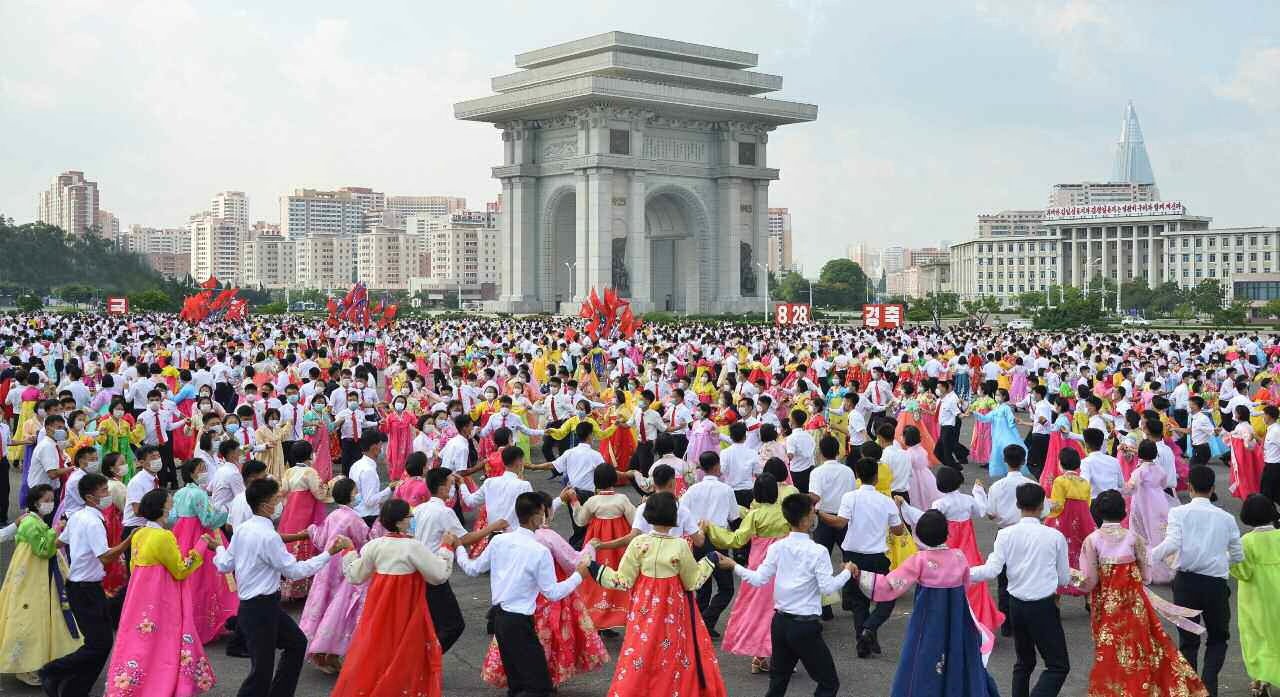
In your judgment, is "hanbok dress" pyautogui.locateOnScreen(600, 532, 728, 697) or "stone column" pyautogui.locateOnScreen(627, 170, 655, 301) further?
"stone column" pyautogui.locateOnScreen(627, 170, 655, 301)

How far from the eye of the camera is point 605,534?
8844 millimetres

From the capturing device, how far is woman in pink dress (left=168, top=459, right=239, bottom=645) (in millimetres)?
8750

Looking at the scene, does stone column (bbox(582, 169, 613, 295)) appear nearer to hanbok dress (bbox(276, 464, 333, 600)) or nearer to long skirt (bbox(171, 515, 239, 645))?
hanbok dress (bbox(276, 464, 333, 600))

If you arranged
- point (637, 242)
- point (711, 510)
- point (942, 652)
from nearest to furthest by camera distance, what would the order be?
1. point (942, 652)
2. point (711, 510)
3. point (637, 242)

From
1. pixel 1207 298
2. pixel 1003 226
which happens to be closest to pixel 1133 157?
pixel 1003 226

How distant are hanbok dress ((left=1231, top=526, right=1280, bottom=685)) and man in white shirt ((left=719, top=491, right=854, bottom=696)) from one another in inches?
104

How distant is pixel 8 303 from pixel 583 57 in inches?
1692

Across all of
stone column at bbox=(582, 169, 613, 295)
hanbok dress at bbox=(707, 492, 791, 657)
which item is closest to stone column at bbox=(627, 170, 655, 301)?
stone column at bbox=(582, 169, 613, 295)

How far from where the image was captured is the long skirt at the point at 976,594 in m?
8.73

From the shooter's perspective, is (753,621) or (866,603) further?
(866,603)

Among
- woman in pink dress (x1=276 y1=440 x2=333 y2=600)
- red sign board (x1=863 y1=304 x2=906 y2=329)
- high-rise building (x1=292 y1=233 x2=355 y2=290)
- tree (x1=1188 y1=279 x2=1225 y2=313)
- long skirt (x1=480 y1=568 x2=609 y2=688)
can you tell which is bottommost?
long skirt (x1=480 y1=568 x2=609 y2=688)

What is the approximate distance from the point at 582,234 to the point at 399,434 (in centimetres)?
5234

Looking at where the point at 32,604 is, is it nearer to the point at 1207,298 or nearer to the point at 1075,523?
the point at 1075,523

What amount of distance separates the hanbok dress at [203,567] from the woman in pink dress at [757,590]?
3469 mm
